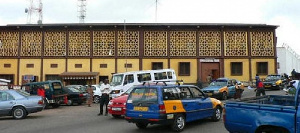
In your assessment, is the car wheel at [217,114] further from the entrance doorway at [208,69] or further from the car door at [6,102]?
the entrance doorway at [208,69]

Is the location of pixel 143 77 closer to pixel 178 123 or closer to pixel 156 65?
pixel 178 123

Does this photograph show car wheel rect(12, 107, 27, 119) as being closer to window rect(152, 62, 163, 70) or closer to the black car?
the black car

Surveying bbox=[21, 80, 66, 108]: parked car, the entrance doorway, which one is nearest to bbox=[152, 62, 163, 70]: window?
the entrance doorway

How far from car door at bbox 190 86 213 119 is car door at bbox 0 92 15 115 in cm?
847

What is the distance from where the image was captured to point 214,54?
3566 cm

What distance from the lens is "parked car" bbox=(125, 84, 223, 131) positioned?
361 inches

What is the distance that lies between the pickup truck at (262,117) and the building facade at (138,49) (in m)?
27.9

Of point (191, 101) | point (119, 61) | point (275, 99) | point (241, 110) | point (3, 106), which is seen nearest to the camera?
point (241, 110)

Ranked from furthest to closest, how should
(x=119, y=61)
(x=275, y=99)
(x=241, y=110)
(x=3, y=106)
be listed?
(x=119, y=61), (x=3, y=106), (x=275, y=99), (x=241, y=110)

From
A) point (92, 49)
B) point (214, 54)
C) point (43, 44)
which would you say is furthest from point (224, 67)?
point (43, 44)

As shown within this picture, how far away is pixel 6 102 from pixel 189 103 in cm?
866

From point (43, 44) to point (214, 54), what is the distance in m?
19.8

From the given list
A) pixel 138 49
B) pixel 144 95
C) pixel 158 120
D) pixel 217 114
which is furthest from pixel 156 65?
pixel 158 120

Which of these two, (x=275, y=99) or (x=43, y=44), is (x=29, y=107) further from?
(x=43, y=44)
